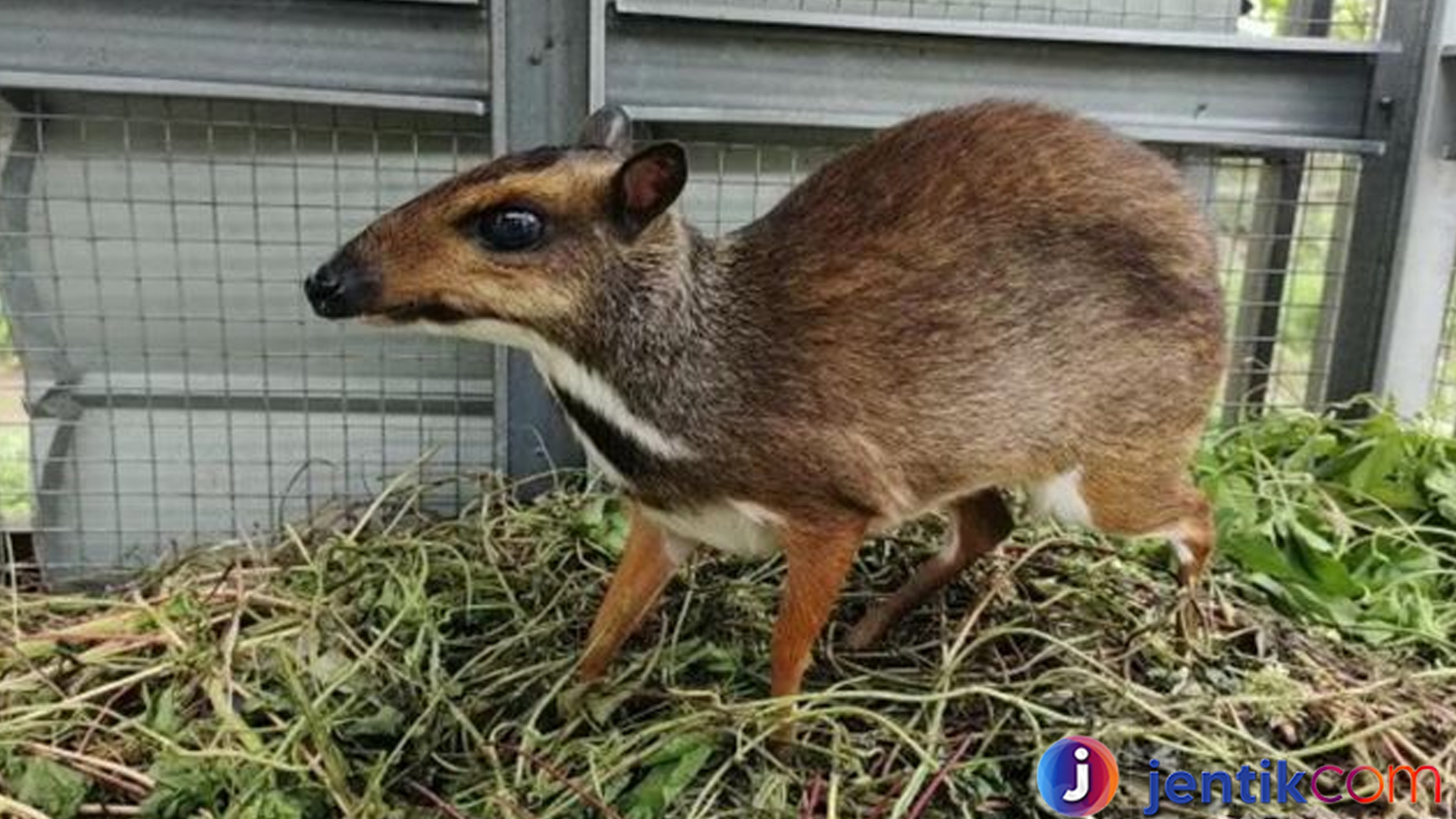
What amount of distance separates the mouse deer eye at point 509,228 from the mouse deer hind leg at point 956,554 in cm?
118

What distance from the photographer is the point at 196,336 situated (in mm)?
3709

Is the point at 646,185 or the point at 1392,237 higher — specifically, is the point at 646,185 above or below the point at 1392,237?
above

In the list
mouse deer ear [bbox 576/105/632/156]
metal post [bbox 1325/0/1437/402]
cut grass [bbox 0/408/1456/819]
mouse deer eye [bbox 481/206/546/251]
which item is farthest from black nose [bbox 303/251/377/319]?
metal post [bbox 1325/0/1437/402]

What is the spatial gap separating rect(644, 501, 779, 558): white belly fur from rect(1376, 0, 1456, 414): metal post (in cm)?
236

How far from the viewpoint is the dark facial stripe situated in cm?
243

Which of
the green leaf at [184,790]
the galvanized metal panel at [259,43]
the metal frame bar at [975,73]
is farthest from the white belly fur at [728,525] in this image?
the galvanized metal panel at [259,43]

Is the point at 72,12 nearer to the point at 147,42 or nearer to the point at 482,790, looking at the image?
the point at 147,42

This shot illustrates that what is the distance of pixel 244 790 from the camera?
2361 millimetres

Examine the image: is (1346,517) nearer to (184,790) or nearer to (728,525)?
(728,525)

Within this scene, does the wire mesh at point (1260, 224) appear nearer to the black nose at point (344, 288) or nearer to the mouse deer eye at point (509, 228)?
the mouse deer eye at point (509, 228)

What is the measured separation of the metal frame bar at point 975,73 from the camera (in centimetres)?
347

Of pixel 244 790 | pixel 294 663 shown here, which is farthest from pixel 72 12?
pixel 244 790

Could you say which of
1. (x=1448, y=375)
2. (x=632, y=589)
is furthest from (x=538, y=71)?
(x=1448, y=375)

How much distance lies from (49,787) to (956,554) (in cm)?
186
